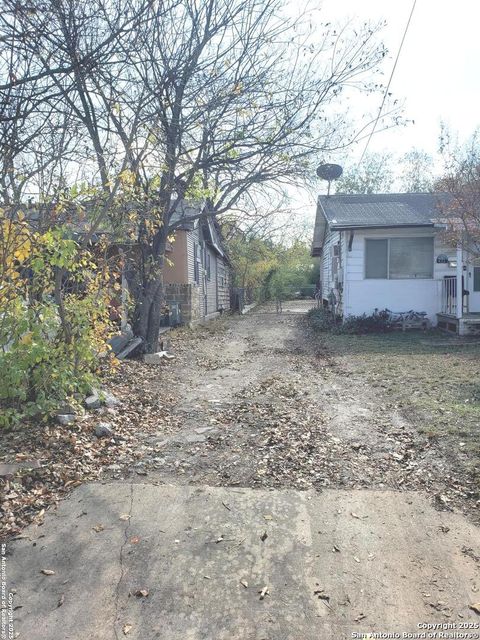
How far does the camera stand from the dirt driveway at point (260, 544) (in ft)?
7.58

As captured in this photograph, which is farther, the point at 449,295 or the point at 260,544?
the point at 449,295

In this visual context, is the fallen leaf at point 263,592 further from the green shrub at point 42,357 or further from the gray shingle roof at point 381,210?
the gray shingle roof at point 381,210

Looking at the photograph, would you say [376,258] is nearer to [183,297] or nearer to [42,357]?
[183,297]

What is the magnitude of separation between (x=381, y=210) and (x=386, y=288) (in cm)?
271

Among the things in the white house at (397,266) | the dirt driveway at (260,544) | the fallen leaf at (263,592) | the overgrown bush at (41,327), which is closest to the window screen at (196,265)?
the white house at (397,266)

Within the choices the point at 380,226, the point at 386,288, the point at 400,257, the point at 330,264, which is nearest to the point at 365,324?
the point at 386,288

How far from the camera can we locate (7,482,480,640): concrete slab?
229cm

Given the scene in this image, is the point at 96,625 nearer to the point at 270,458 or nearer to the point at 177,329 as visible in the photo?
the point at 270,458

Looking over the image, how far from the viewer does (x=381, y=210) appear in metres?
15.1

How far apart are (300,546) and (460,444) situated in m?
2.30

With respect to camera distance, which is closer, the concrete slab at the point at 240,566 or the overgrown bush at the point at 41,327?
the concrete slab at the point at 240,566

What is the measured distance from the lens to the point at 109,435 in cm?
475

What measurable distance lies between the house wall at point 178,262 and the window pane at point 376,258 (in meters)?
5.71

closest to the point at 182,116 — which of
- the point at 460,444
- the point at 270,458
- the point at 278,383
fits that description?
the point at 278,383
